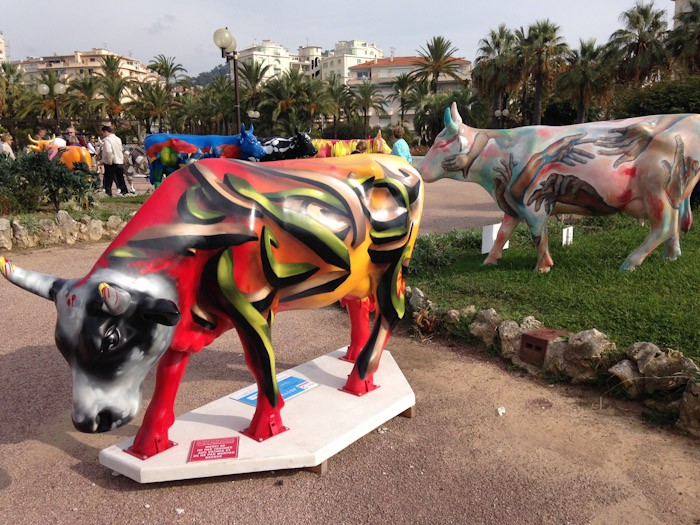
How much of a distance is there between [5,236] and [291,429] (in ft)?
25.1

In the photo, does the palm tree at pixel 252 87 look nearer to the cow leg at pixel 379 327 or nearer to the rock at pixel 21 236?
the rock at pixel 21 236

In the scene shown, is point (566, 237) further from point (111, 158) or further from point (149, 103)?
point (149, 103)

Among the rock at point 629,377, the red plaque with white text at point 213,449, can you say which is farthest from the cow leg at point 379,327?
the rock at point 629,377

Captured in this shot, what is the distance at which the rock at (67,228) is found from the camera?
9.52 m

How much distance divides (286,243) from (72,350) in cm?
112

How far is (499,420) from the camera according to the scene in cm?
388

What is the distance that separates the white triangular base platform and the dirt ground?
0.14 meters

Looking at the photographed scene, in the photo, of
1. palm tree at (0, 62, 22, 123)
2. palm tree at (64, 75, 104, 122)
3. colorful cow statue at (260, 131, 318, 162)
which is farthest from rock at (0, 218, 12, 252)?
palm tree at (64, 75, 104, 122)

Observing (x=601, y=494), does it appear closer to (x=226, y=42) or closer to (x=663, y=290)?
(x=663, y=290)

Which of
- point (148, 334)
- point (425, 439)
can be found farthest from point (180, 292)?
point (425, 439)

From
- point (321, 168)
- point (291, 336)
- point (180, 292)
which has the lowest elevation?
point (291, 336)

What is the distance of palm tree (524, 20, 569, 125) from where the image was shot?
35.9 metres

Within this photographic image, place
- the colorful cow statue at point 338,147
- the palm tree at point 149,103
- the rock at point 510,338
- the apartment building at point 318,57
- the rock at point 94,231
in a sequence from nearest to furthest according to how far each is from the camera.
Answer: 1. the rock at point 510,338
2. the rock at point 94,231
3. the colorful cow statue at point 338,147
4. the palm tree at point 149,103
5. the apartment building at point 318,57

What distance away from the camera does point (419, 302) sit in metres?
5.61
